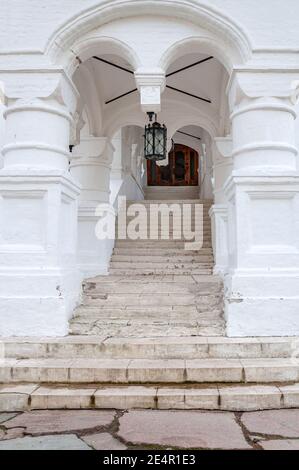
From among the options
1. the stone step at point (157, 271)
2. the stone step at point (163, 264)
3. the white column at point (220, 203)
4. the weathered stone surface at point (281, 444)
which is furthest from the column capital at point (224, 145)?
the weathered stone surface at point (281, 444)

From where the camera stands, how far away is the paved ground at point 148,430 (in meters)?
2.72

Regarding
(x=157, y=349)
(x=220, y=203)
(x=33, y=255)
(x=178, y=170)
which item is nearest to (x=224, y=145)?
(x=220, y=203)

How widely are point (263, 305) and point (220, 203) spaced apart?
3.35m

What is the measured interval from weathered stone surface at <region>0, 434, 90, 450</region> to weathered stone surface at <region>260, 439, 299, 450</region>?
1.11m

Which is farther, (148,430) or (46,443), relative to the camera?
(148,430)

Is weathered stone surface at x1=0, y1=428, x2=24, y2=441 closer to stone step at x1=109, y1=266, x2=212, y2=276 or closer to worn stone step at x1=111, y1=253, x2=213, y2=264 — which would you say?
stone step at x1=109, y1=266, x2=212, y2=276

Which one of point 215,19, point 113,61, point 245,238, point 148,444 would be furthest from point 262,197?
point 113,61

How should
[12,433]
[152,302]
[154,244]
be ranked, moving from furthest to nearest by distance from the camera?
[154,244] → [152,302] → [12,433]

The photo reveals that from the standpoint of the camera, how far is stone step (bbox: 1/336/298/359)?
4.23 m

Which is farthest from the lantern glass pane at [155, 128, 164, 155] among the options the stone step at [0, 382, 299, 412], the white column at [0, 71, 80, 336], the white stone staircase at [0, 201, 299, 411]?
the stone step at [0, 382, 299, 412]

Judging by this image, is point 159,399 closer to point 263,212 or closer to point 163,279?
point 263,212

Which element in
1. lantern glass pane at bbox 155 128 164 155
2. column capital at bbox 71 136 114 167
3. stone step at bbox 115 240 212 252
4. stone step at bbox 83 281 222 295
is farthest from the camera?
stone step at bbox 115 240 212 252

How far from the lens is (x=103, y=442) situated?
9.02 feet
